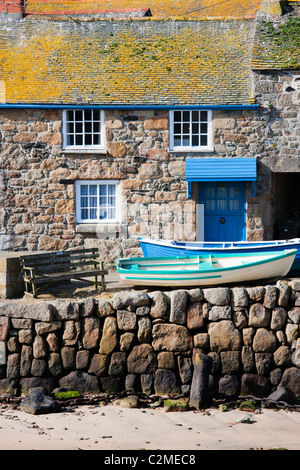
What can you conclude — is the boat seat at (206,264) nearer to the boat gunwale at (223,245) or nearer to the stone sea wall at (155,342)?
the boat gunwale at (223,245)

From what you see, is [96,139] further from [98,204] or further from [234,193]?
[234,193]

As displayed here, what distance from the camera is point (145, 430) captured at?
10195mm

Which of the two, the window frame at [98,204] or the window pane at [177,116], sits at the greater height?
the window pane at [177,116]

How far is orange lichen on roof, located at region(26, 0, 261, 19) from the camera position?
25.0m

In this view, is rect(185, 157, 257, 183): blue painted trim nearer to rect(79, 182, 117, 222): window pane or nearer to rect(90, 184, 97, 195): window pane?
rect(79, 182, 117, 222): window pane

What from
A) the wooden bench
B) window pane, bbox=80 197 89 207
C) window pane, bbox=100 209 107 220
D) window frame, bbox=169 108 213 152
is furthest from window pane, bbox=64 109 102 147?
the wooden bench

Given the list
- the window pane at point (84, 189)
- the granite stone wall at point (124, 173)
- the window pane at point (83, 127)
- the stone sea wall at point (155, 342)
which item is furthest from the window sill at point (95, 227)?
the stone sea wall at point (155, 342)

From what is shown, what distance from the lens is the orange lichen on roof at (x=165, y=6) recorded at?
25.0 meters

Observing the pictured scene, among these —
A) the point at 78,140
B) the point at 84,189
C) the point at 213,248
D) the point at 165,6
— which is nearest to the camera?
the point at 213,248

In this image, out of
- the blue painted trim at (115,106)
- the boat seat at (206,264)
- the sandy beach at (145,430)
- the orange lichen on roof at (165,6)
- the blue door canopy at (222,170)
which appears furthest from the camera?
the orange lichen on roof at (165,6)

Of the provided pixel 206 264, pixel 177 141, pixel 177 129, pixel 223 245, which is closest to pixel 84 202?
pixel 177 141

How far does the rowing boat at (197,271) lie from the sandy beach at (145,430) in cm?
235

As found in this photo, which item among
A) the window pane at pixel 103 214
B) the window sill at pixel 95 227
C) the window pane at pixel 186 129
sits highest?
the window pane at pixel 186 129

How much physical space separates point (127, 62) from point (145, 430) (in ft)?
36.5
